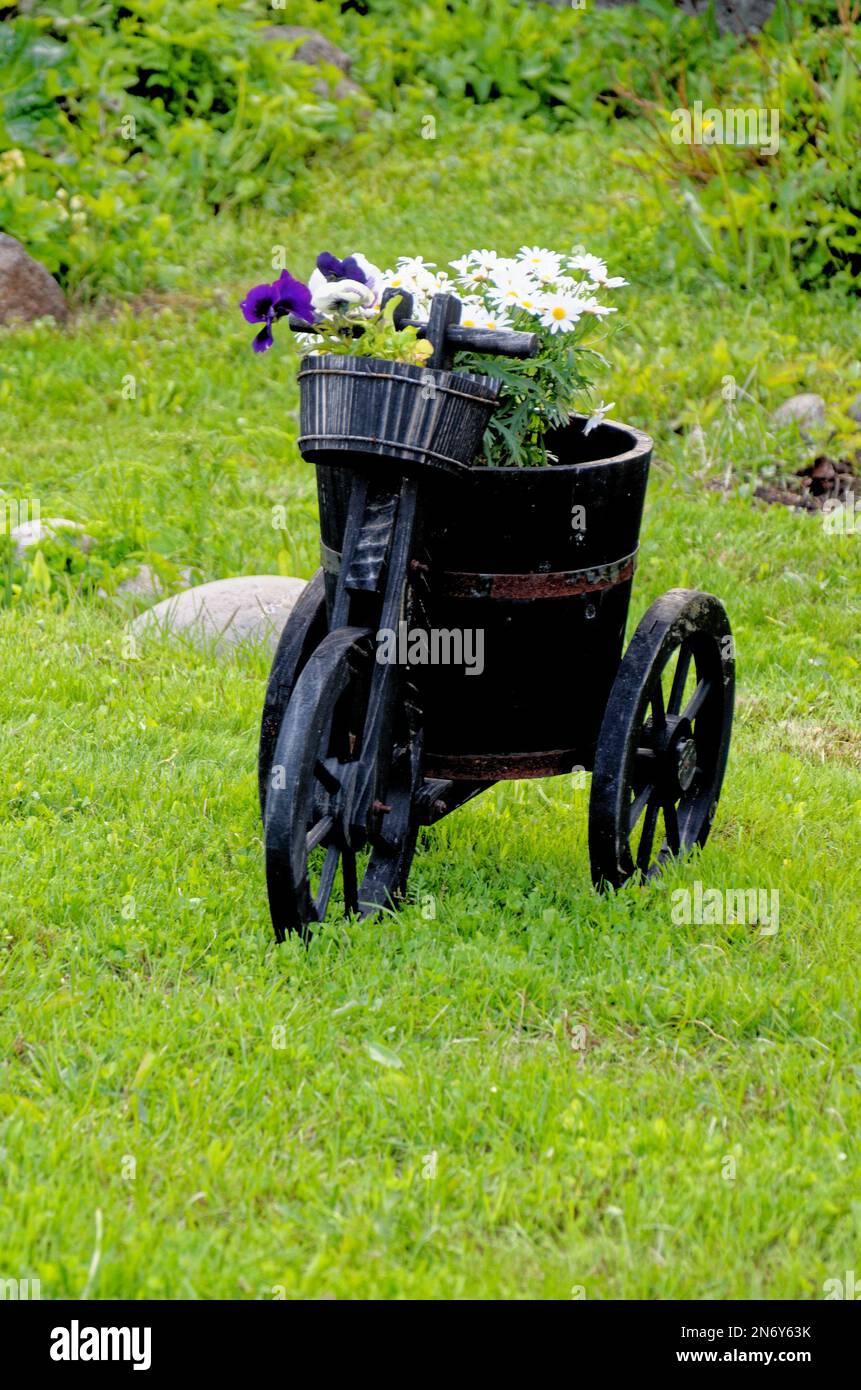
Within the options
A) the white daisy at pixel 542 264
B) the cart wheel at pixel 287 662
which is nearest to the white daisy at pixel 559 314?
the white daisy at pixel 542 264

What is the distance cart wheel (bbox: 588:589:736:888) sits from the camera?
141 inches

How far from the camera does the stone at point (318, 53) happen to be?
11.3 m

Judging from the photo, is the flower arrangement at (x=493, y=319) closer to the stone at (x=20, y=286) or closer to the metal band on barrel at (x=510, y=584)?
the metal band on barrel at (x=510, y=584)

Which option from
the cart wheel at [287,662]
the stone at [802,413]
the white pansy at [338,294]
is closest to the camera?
the white pansy at [338,294]

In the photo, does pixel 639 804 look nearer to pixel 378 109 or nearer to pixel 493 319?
pixel 493 319

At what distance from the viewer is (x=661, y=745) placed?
380cm

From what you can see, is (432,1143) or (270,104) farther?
(270,104)

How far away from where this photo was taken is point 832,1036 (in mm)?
3203

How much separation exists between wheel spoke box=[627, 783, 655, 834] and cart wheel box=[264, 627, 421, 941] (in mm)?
531

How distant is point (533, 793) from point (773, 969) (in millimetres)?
1199

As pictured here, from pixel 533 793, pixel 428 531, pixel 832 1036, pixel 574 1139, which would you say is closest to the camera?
pixel 574 1139

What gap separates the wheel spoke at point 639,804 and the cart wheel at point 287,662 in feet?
2.95
